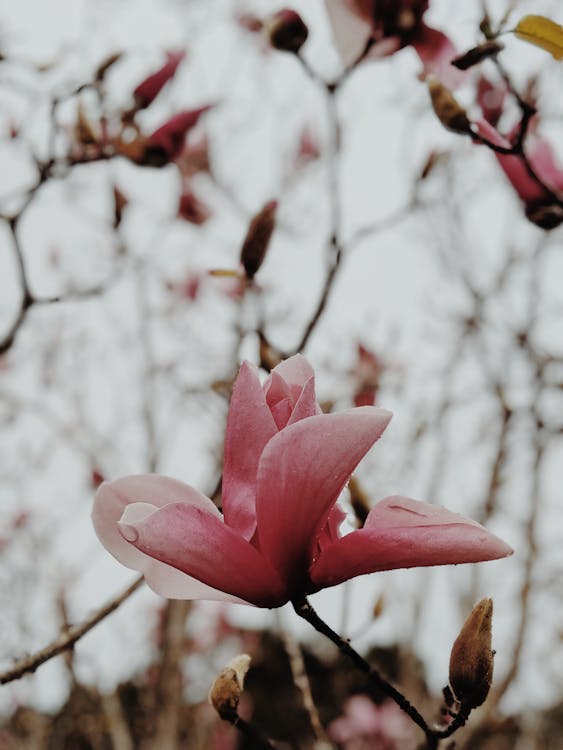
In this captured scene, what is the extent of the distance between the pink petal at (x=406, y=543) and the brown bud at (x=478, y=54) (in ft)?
1.81

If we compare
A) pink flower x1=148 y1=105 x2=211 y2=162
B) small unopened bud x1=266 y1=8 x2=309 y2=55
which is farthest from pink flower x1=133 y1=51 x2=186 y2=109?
small unopened bud x1=266 y1=8 x2=309 y2=55

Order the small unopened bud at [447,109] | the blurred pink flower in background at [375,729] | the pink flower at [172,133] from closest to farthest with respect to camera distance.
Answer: the small unopened bud at [447,109] → the pink flower at [172,133] → the blurred pink flower in background at [375,729]

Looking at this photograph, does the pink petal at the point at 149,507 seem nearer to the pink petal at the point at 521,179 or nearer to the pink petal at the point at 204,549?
the pink petal at the point at 204,549

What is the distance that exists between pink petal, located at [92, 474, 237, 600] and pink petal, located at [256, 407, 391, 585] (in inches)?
2.0

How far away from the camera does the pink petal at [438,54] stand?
100 cm

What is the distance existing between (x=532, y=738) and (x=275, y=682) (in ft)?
22.4

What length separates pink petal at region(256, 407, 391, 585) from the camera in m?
0.55

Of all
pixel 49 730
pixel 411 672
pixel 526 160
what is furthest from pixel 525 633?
pixel 49 730

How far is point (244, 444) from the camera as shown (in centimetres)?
61

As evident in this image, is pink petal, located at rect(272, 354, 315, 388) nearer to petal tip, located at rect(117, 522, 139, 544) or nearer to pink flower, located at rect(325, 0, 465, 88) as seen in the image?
petal tip, located at rect(117, 522, 139, 544)

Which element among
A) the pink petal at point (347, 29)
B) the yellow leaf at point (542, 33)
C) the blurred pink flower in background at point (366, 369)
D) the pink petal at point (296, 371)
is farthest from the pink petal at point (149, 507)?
the blurred pink flower in background at point (366, 369)

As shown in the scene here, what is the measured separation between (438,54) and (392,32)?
0.26 ft

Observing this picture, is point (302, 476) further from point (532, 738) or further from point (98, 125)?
point (532, 738)

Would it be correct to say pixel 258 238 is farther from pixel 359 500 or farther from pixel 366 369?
pixel 366 369
